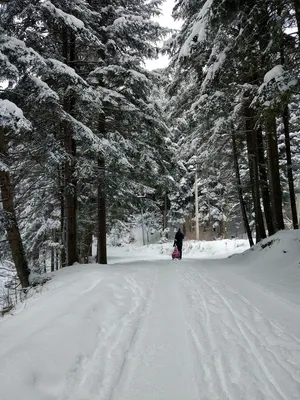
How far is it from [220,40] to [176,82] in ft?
8.41

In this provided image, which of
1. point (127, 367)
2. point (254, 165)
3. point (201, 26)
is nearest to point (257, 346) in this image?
point (127, 367)

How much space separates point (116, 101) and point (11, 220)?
612cm

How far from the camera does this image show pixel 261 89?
6.91 meters

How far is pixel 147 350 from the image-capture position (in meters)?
3.63

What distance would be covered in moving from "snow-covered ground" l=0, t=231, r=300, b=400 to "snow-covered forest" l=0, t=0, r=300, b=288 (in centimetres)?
413

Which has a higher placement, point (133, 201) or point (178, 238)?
point (133, 201)

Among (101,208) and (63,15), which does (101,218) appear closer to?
(101,208)

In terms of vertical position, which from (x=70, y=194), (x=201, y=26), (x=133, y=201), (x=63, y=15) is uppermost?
(x=63, y=15)

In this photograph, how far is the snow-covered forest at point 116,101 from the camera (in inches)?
306

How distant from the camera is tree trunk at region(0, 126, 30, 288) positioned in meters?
8.53

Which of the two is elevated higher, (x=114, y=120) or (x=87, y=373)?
(x=114, y=120)

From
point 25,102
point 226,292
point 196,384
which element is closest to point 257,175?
point 226,292

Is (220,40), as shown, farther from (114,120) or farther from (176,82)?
(114,120)

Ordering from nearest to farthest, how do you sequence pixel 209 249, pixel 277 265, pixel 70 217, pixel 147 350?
pixel 147 350
pixel 277 265
pixel 70 217
pixel 209 249
